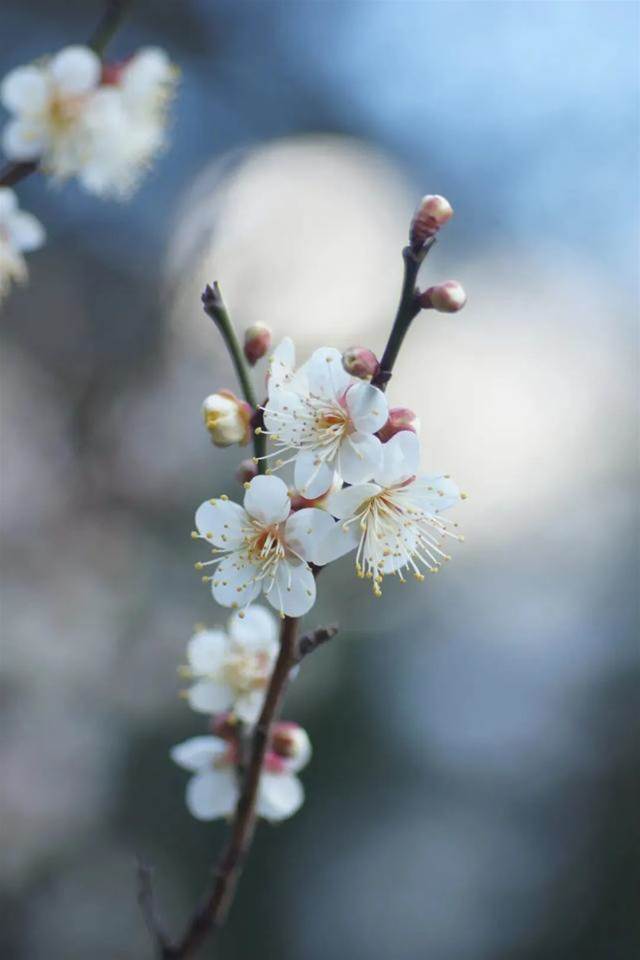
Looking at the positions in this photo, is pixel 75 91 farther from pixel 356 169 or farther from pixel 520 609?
pixel 356 169

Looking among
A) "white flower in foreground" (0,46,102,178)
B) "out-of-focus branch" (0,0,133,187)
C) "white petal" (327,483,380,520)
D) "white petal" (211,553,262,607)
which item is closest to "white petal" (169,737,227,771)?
"white petal" (211,553,262,607)

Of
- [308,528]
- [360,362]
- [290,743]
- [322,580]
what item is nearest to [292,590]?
[308,528]

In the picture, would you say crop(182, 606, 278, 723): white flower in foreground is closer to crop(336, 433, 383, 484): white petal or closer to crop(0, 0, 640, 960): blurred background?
crop(336, 433, 383, 484): white petal

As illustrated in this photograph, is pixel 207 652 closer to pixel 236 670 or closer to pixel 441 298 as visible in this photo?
pixel 236 670

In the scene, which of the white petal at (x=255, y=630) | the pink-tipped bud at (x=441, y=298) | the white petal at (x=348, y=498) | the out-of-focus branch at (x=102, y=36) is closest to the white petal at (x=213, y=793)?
the white petal at (x=255, y=630)

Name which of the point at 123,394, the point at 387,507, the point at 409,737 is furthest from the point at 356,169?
the point at 387,507

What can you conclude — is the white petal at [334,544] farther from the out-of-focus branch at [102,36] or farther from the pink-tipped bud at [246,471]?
the out-of-focus branch at [102,36]
